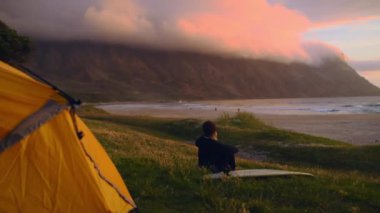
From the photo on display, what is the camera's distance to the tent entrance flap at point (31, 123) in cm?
641

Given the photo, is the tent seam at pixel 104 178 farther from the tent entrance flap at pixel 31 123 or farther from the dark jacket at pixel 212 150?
the dark jacket at pixel 212 150

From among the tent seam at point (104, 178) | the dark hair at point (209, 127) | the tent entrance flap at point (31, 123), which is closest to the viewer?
the tent entrance flap at point (31, 123)

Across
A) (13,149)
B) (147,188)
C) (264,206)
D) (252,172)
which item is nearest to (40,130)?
(13,149)

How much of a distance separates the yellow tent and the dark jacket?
11.6ft

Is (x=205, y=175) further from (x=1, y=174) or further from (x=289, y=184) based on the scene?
(x=1, y=174)

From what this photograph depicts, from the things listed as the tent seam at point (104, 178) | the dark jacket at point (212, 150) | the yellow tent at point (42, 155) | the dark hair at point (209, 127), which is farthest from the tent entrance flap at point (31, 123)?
the dark jacket at point (212, 150)

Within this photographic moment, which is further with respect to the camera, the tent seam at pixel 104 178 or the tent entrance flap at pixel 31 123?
the tent seam at pixel 104 178

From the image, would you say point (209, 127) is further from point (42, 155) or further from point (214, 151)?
point (42, 155)

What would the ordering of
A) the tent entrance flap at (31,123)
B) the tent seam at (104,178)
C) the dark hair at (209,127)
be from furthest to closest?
the dark hair at (209,127) < the tent seam at (104,178) < the tent entrance flap at (31,123)

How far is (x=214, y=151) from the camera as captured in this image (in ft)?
33.4

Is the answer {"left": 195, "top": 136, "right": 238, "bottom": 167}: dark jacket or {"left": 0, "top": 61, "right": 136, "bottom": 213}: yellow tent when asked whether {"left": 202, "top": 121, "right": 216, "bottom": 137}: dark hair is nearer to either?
{"left": 195, "top": 136, "right": 238, "bottom": 167}: dark jacket

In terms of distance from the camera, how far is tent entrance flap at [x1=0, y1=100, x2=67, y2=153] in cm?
641

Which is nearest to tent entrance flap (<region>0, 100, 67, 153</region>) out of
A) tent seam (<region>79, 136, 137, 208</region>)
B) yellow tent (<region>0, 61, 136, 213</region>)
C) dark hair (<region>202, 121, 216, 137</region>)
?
yellow tent (<region>0, 61, 136, 213</region>)

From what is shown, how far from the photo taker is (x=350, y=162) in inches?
924
